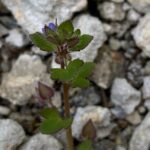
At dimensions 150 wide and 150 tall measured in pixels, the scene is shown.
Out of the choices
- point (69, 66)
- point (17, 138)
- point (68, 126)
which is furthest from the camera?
point (17, 138)

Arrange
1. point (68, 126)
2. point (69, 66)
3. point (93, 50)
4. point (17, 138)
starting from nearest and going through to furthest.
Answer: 1. point (69, 66)
2. point (68, 126)
3. point (17, 138)
4. point (93, 50)

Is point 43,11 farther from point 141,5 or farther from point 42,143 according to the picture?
point 42,143

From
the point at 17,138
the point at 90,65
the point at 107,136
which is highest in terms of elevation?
the point at 90,65

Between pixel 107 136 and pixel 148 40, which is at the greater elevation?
pixel 148 40

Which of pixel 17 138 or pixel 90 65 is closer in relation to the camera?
pixel 90 65

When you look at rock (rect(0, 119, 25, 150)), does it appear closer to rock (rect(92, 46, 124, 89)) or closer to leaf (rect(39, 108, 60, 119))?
leaf (rect(39, 108, 60, 119))

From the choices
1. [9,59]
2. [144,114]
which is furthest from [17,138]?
[144,114]

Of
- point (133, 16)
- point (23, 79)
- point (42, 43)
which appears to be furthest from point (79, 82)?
point (133, 16)

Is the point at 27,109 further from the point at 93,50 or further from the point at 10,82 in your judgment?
the point at 93,50

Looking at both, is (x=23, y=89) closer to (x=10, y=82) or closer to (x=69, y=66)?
(x=10, y=82)
